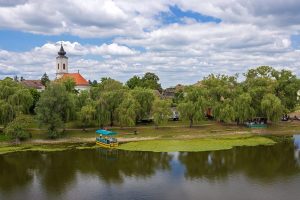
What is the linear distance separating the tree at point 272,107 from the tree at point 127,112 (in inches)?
803

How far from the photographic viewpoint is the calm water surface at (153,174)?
96.4ft

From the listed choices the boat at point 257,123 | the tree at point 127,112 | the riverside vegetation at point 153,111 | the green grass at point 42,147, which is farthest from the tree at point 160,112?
the boat at point 257,123

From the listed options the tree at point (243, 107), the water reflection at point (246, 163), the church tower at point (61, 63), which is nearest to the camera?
the water reflection at point (246, 163)

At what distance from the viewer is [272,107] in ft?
198

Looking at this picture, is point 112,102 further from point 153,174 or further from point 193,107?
point 153,174

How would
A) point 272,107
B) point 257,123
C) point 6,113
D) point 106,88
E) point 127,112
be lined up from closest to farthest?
point 6,113
point 127,112
point 272,107
point 106,88
point 257,123

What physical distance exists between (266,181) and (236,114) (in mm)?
28536

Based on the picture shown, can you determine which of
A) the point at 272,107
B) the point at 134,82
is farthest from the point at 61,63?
the point at 272,107

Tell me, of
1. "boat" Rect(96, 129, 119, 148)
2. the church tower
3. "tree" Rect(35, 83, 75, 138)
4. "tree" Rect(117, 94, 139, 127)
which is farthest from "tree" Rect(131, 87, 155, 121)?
the church tower

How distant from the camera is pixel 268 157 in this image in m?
43.0

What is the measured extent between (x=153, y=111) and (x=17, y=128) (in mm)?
20285

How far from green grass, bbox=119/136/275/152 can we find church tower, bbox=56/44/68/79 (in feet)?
183

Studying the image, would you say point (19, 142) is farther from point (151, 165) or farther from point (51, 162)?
point (151, 165)

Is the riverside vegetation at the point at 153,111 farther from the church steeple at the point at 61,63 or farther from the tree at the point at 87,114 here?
the church steeple at the point at 61,63
